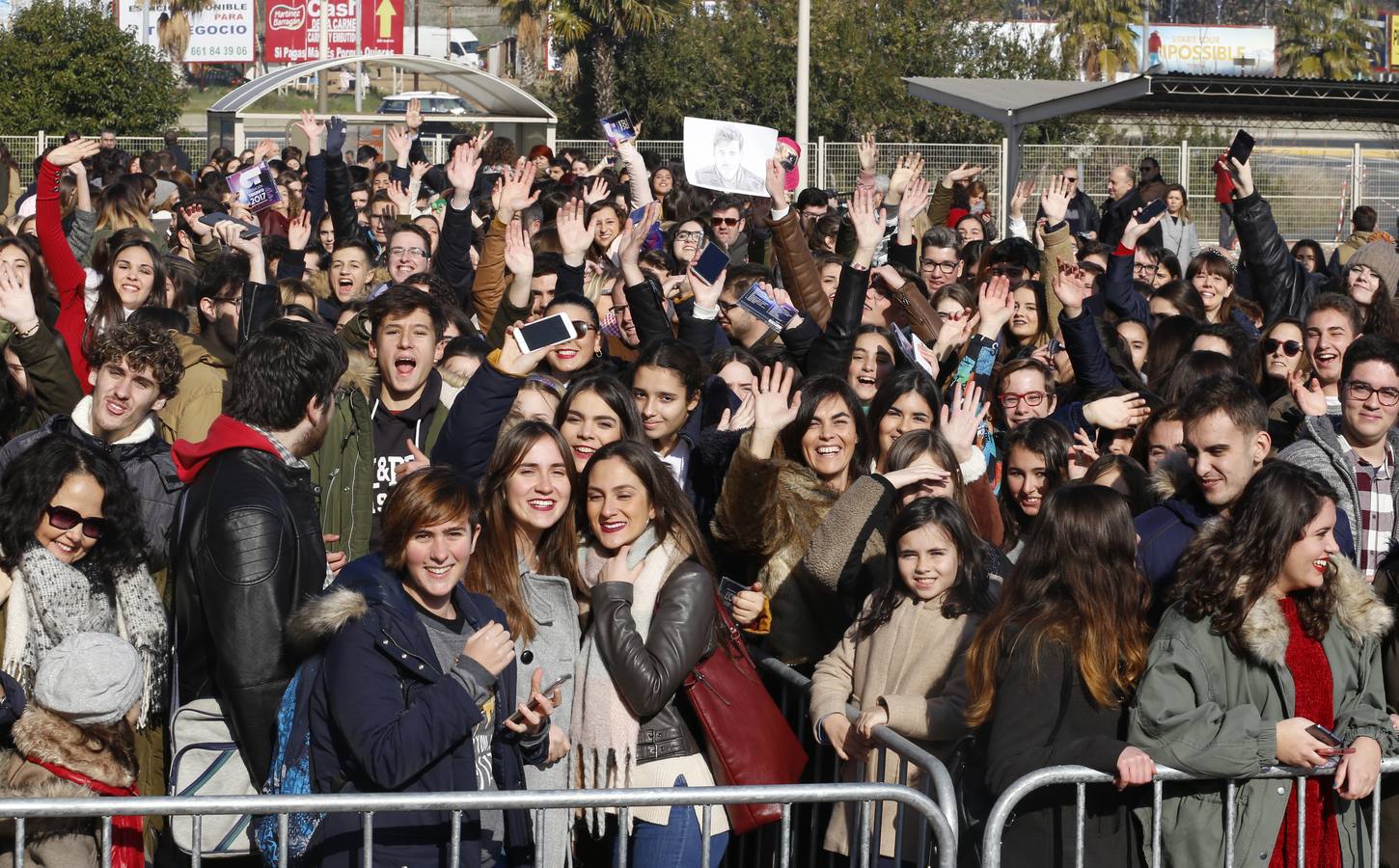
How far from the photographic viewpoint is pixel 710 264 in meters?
7.17

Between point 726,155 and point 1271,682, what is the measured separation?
7.77 metres

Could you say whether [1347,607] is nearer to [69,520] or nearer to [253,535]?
[253,535]

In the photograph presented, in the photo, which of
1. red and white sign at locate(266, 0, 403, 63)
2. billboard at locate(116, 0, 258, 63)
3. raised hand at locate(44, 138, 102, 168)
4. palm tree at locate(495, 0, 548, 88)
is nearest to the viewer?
raised hand at locate(44, 138, 102, 168)

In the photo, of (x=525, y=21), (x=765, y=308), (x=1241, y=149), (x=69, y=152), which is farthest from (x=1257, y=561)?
(x=525, y=21)

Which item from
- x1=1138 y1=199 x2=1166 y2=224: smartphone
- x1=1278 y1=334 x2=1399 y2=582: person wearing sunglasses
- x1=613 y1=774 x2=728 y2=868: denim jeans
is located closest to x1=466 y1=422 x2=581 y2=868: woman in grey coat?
x1=613 y1=774 x2=728 y2=868: denim jeans

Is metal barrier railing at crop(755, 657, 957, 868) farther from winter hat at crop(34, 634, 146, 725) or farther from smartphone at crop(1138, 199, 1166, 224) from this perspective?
smartphone at crop(1138, 199, 1166, 224)

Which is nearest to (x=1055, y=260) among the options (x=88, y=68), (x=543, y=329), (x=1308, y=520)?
(x=543, y=329)

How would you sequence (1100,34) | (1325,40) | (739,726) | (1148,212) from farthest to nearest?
(1325,40) → (1100,34) → (1148,212) → (739,726)

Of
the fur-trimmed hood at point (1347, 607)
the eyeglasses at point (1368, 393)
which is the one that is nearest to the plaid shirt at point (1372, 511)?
the eyeglasses at point (1368, 393)

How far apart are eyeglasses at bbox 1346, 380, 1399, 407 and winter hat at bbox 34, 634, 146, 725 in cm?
393

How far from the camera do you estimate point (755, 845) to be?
213 inches

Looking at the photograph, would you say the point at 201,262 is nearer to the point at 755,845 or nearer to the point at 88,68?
the point at 755,845

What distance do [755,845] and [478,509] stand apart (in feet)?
5.49

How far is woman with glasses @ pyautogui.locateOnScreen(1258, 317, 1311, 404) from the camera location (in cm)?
704
